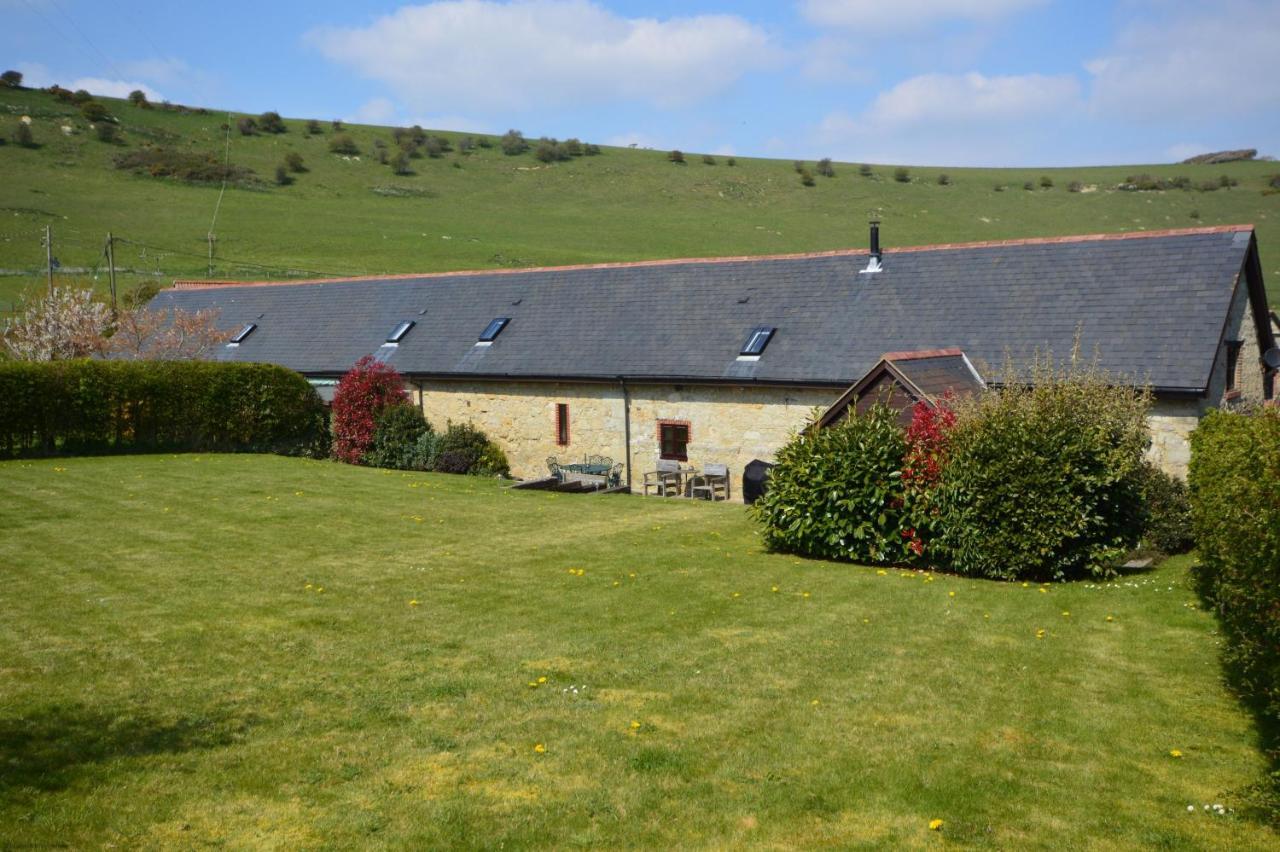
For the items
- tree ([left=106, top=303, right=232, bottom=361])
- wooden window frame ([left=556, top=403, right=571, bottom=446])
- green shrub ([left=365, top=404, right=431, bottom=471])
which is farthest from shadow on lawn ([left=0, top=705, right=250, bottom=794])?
tree ([left=106, top=303, right=232, bottom=361])

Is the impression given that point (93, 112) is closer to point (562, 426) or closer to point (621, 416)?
point (562, 426)

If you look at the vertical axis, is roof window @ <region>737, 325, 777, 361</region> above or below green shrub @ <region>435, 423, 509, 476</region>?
above

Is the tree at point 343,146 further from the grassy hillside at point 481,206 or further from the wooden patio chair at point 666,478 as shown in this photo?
the wooden patio chair at point 666,478

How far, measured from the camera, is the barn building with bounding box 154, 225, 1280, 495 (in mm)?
20141

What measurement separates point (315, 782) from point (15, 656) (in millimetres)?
4298

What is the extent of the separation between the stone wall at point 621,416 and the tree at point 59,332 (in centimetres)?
1443

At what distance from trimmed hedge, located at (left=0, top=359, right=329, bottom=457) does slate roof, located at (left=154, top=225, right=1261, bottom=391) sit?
7.91 feet

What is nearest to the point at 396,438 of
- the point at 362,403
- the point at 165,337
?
the point at 362,403

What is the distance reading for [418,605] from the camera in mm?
Answer: 12133

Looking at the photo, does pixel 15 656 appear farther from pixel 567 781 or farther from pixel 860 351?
pixel 860 351

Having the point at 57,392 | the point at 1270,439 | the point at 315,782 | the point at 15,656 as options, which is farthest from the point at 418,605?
the point at 57,392

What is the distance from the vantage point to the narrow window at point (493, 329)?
29688 mm

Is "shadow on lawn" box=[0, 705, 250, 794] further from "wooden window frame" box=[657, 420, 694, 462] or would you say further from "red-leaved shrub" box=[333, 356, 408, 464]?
"red-leaved shrub" box=[333, 356, 408, 464]

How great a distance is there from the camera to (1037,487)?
14.1 m
